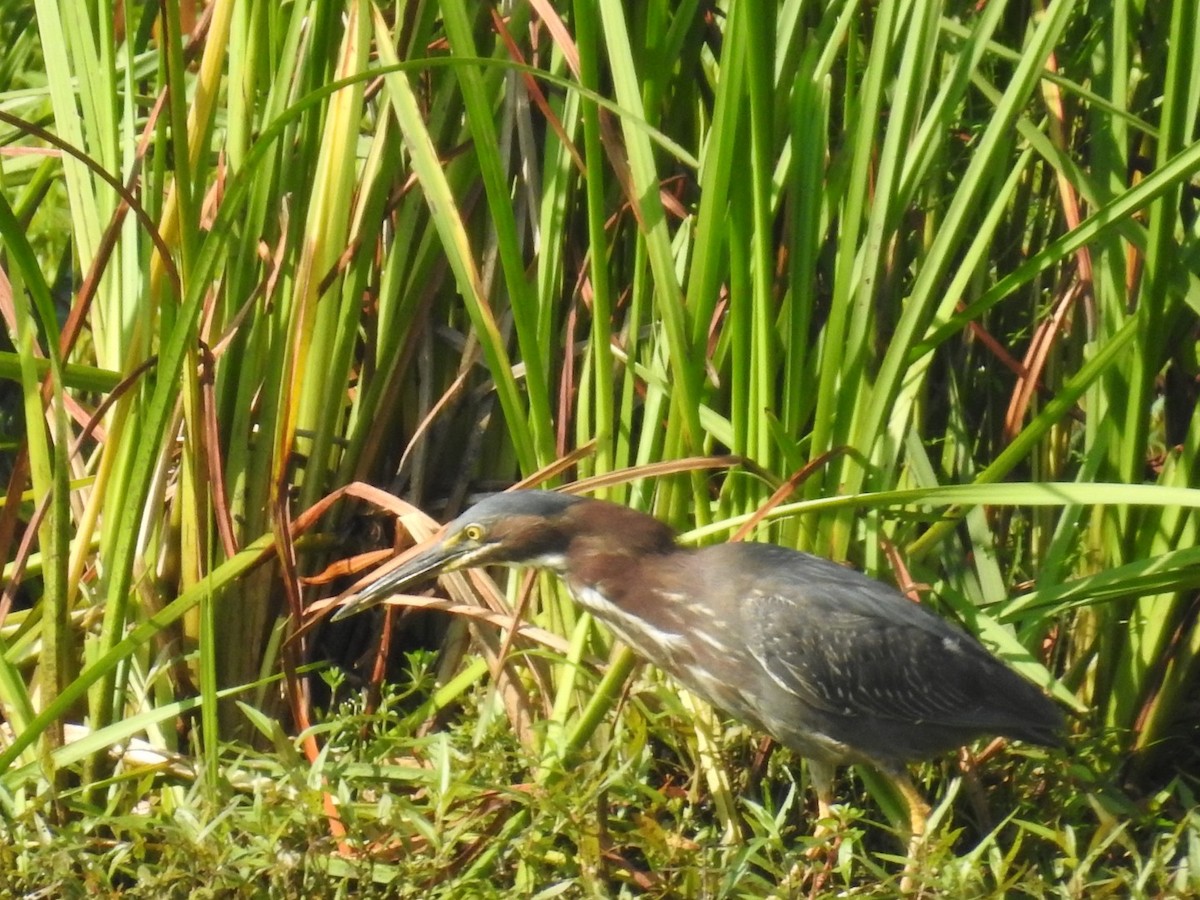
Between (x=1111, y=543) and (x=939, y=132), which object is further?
(x=1111, y=543)

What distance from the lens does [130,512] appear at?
8.07 feet

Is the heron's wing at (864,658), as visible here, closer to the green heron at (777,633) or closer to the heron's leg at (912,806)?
the green heron at (777,633)

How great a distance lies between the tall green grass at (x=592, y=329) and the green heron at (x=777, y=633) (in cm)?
9

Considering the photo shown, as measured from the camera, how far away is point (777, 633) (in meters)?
2.71

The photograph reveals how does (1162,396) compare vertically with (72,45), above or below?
below

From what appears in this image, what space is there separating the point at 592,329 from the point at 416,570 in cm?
56

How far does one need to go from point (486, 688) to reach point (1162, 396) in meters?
1.57

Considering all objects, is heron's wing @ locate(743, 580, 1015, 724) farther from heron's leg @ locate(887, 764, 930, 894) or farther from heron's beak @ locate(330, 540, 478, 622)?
heron's beak @ locate(330, 540, 478, 622)

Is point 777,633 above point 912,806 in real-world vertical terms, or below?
above

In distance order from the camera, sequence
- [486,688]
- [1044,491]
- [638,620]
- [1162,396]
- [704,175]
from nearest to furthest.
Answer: [1044,491] < [704,175] < [638,620] < [486,688] < [1162,396]

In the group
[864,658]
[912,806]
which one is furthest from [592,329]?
[912,806]

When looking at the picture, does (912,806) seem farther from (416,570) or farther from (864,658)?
(416,570)

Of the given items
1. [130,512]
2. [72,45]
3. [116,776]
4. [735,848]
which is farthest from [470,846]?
[72,45]

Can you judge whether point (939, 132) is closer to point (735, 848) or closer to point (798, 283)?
point (798, 283)
